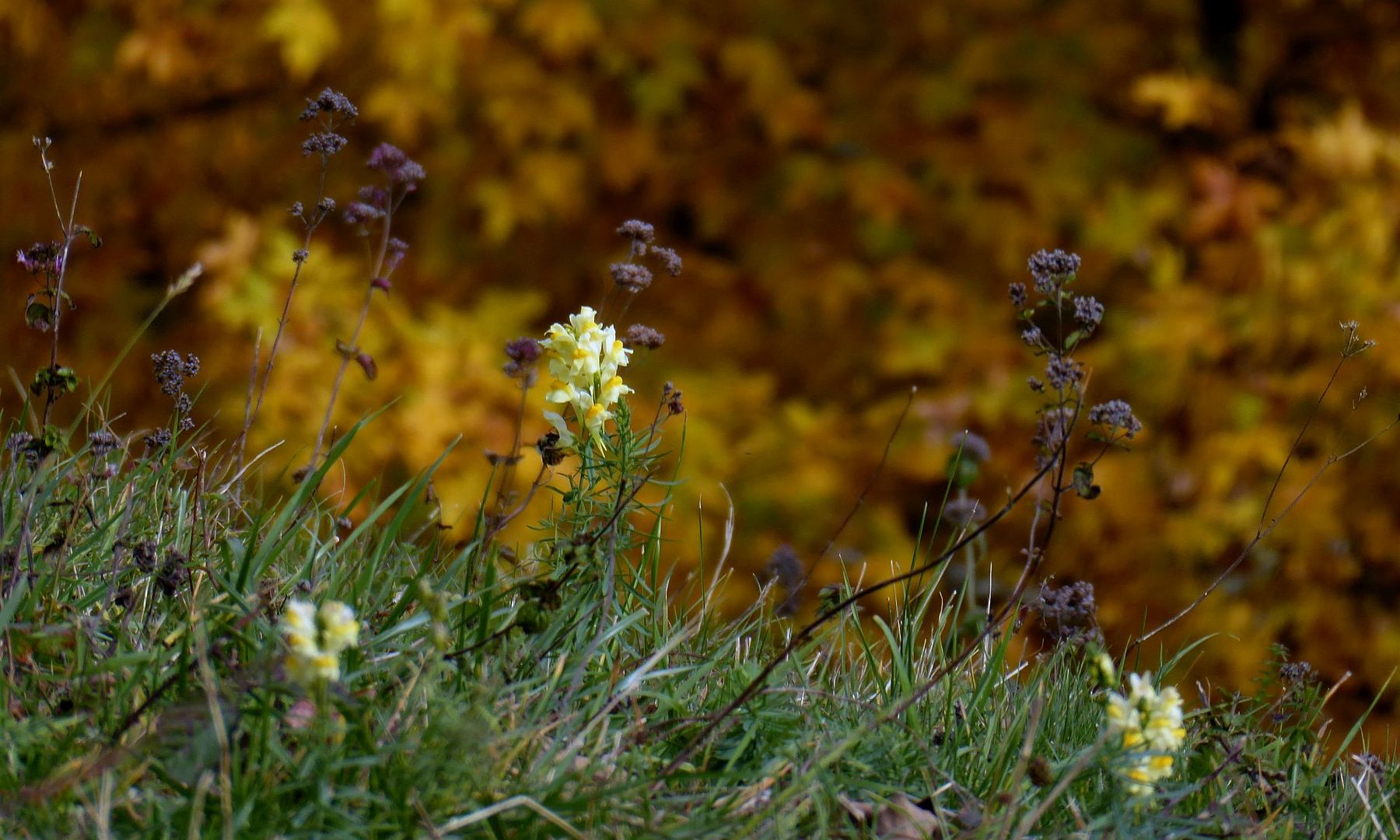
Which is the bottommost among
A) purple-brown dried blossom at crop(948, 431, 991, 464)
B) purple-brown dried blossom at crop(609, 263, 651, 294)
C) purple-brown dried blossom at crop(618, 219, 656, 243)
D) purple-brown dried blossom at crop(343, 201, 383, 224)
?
purple-brown dried blossom at crop(609, 263, 651, 294)

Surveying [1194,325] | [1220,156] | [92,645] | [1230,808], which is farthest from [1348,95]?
[92,645]

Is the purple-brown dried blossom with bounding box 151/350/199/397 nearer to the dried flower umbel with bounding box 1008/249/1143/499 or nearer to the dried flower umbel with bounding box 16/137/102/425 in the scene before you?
the dried flower umbel with bounding box 16/137/102/425

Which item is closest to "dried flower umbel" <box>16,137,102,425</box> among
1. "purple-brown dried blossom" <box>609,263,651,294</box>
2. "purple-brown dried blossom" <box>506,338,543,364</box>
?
"purple-brown dried blossom" <box>506,338,543,364</box>

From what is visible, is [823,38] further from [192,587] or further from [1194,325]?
[192,587]

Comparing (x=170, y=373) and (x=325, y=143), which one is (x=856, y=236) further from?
(x=170, y=373)

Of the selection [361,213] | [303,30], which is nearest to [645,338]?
[361,213]

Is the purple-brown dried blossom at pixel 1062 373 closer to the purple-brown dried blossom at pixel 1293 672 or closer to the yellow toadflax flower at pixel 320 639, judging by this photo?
the purple-brown dried blossom at pixel 1293 672

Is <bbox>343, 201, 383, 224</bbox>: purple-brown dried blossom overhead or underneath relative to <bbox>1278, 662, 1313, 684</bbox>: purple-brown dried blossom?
overhead

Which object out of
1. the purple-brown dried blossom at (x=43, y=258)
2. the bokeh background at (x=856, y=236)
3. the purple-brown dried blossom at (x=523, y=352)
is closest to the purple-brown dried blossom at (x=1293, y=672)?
the purple-brown dried blossom at (x=523, y=352)
